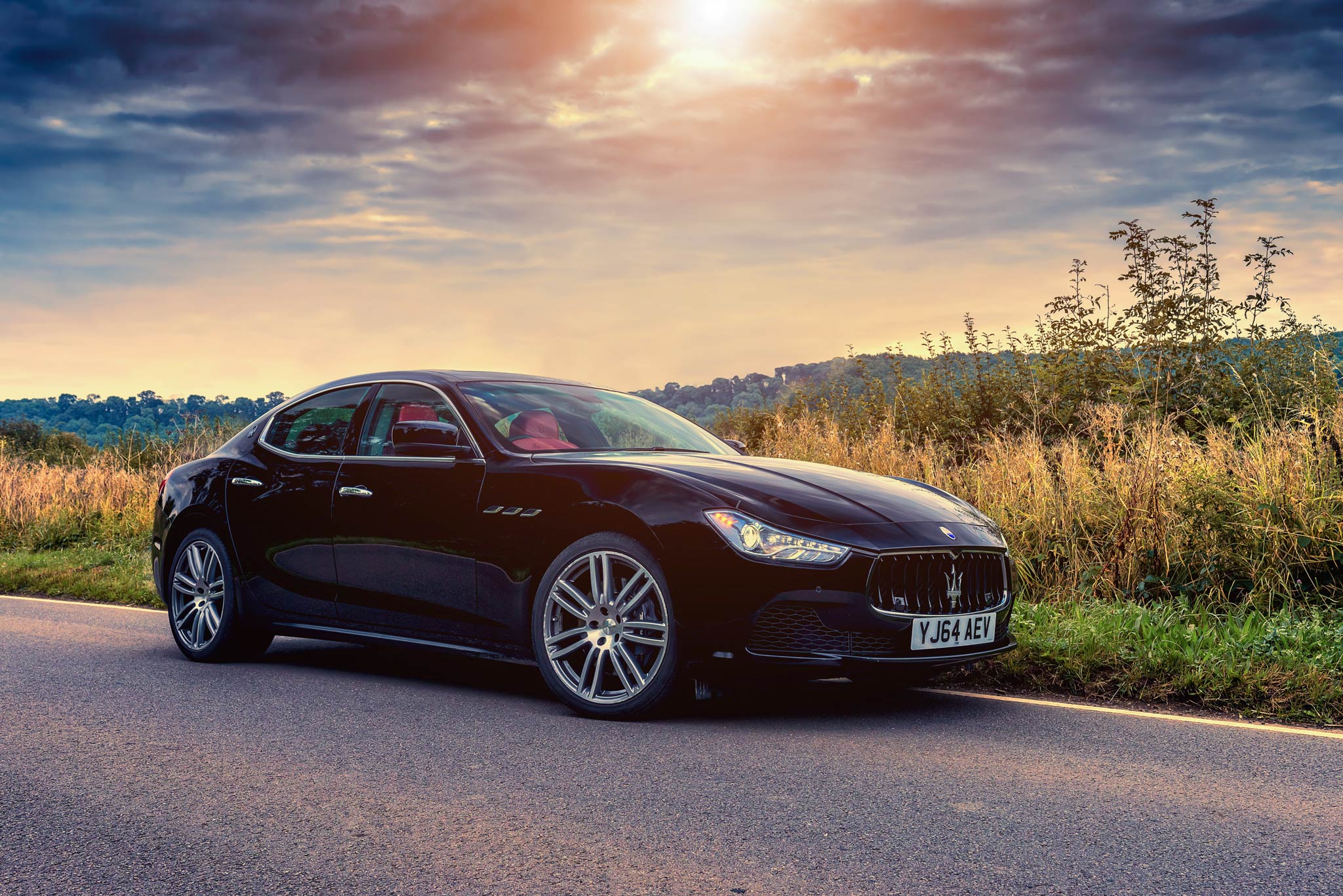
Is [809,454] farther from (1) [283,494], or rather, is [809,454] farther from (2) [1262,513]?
(1) [283,494]

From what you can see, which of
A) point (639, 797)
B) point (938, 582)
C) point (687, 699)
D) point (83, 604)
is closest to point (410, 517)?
point (687, 699)

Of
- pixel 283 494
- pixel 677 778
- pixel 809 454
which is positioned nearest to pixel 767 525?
pixel 677 778

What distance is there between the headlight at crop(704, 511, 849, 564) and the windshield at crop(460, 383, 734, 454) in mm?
1298

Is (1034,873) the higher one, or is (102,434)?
(102,434)

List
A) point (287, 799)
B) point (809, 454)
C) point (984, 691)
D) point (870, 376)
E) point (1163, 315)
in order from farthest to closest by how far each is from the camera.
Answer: point (870, 376) → point (1163, 315) → point (809, 454) → point (984, 691) → point (287, 799)

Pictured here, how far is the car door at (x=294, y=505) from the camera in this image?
22.5ft

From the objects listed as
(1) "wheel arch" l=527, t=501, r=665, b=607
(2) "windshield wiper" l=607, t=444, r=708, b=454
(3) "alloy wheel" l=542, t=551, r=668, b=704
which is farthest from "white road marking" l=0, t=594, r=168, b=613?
(3) "alloy wheel" l=542, t=551, r=668, b=704

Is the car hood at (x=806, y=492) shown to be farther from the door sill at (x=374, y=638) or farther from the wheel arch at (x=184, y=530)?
the wheel arch at (x=184, y=530)

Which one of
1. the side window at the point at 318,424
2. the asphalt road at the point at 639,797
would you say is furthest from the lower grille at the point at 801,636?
the side window at the point at 318,424

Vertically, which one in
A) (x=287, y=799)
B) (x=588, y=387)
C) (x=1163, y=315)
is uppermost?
(x=1163, y=315)

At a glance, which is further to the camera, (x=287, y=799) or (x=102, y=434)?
(x=102, y=434)

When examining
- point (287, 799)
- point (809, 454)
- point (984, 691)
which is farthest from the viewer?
point (809, 454)

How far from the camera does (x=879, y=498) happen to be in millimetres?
5770

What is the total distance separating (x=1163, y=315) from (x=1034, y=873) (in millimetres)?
11918
